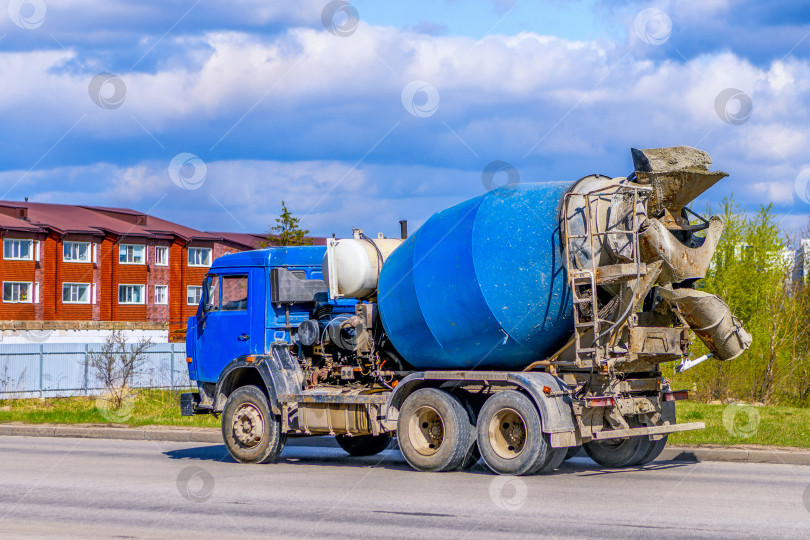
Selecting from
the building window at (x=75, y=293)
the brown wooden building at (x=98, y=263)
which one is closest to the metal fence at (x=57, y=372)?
the brown wooden building at (x=98, y=263)

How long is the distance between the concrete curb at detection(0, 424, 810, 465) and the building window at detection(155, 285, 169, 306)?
56.3 m

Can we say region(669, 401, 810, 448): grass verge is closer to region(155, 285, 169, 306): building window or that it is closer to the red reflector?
the red reflector

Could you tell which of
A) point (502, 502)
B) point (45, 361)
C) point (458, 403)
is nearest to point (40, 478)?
point (458, 403)

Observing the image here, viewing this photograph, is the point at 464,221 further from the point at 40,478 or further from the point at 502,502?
the point at 40,478

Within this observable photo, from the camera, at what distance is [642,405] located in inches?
492

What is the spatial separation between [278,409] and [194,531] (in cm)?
573

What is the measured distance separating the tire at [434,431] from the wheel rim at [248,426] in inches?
95.2

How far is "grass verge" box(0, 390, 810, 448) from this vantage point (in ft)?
50.3

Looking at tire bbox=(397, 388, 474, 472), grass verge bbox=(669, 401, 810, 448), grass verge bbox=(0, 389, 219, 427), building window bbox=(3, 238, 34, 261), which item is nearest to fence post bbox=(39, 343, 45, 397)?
grass verge bbox=(0, 389, 219, 427)

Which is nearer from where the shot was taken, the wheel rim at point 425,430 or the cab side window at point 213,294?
the wheel rim at point 425,430

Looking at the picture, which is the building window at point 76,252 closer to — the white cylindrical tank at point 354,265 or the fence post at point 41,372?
the fence post at point 41,372

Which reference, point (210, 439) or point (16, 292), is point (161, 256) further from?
point (210, 439)

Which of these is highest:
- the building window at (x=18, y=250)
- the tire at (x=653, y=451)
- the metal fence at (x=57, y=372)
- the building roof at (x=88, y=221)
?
the building roof at (x=88, y=221)

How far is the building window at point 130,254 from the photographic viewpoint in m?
75.0
